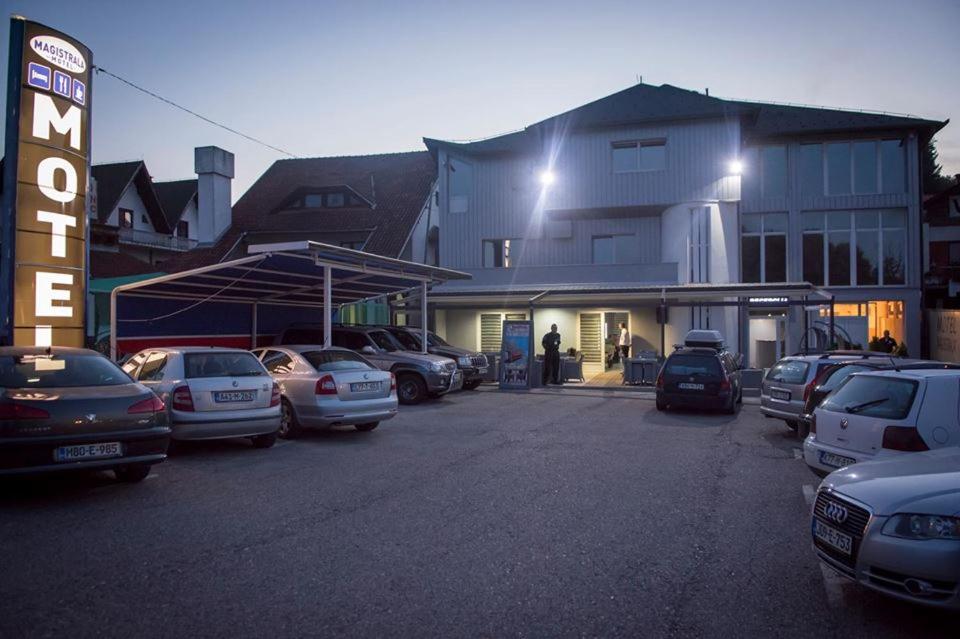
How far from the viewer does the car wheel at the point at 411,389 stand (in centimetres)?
1662

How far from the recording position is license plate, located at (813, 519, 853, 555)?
4422mm

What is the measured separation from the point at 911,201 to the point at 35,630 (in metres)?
31.2

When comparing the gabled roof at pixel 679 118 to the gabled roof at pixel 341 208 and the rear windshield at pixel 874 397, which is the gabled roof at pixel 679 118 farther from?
the rear windshield at pixel 874 397

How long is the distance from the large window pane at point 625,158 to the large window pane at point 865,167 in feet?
29.9

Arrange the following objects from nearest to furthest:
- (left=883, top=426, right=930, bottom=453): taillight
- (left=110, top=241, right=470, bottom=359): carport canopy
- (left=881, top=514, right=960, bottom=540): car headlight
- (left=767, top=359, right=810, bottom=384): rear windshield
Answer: (left=881, top=514, right=960, bottom=540): car headlight
(left=883, top=426, right=930, bottom=453): taillight
(left=767, top=359, right=810, bottom=384): rear windshield
(left=110, top=241, right=470, bottom=359): carport canopy

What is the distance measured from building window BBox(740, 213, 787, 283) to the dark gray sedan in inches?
1029

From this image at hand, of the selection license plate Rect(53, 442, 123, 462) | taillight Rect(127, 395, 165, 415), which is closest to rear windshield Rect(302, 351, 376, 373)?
taillight Rect(127, 395, 165, 415)

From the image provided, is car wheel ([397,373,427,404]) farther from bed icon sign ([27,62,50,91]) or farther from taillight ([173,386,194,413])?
bed icon sign ([27,62,50,91])

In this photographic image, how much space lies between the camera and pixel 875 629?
4.14 m

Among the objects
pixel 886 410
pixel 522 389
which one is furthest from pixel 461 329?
pixel 886 410

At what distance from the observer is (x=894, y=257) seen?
91.7 ft

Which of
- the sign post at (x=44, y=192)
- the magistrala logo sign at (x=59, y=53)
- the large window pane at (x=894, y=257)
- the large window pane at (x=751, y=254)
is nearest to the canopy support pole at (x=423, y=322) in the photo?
the sign post at (x=44, y=192)

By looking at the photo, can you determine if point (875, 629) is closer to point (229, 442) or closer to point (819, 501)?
point (819, 501)

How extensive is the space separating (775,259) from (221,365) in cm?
2501
